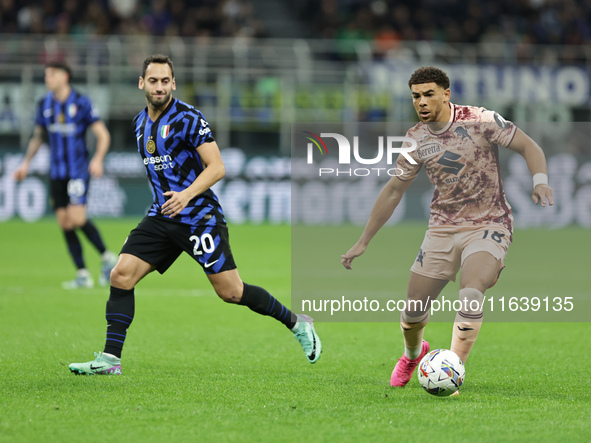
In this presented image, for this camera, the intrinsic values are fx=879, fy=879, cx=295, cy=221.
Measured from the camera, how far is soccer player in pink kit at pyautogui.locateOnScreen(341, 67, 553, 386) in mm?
5254

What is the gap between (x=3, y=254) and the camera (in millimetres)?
13805

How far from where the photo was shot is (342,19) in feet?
80.6

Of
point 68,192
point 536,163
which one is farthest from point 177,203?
point 68,192

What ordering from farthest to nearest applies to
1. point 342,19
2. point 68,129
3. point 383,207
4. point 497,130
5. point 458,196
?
point 342,19 < point 68,129 < point 383,207 < point 458,196 < point 497,130

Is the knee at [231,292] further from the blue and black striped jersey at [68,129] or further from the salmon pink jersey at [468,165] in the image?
the blue and black striped jersey at [68,129]

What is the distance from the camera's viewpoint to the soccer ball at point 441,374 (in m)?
5.09

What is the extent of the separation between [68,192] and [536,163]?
6558 millimetres

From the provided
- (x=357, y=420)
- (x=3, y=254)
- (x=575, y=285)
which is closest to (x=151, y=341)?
(x=357, y=420)

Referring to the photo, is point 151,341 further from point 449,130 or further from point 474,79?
point 474,79

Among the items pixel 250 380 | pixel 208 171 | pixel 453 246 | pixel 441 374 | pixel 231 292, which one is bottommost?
pixel 250 380

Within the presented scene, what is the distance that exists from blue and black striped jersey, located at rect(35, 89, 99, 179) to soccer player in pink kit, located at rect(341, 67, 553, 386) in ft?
18.8

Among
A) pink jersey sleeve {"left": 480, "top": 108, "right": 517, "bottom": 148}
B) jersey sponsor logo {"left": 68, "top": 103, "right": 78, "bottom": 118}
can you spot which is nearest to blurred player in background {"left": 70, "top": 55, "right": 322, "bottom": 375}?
pink jersey sleeve {"left": 480, "top": 108, "right": 517, "bottom": 148}

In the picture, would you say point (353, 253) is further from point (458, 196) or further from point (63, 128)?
point (63, 128)

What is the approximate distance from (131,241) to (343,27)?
19.3m
